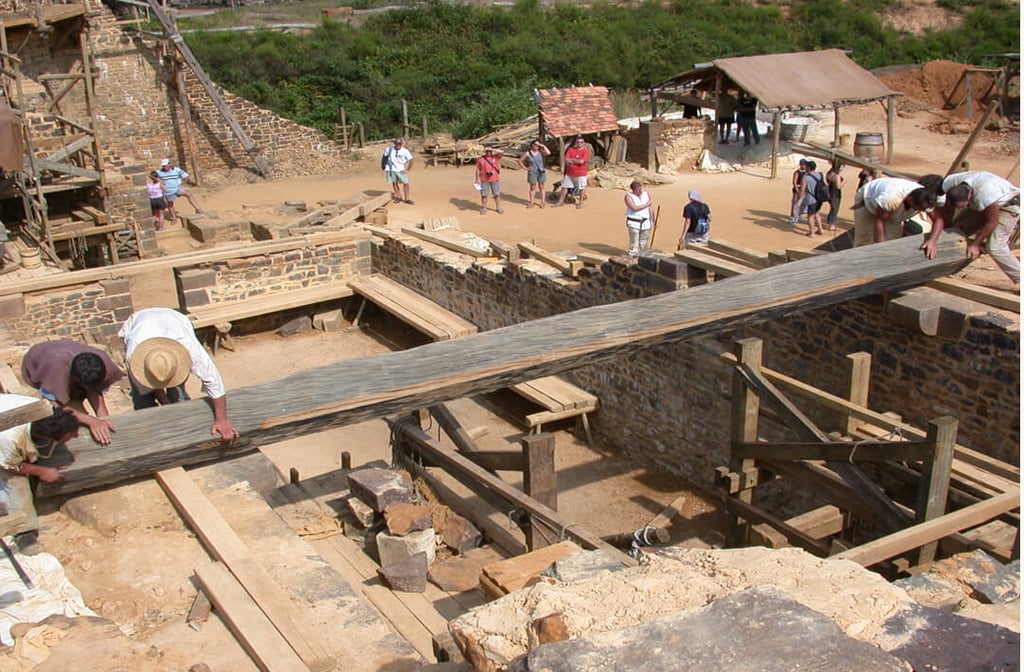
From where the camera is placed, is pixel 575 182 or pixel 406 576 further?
pixel 575 182

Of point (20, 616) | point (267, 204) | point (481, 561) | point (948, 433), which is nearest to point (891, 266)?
Result: point (948, 433)

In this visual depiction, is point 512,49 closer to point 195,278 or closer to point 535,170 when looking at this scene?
point 535,170

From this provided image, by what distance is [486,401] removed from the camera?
11.0 meters

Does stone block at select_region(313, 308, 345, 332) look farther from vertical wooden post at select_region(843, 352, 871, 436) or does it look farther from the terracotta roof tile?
vertical wooden post at select_region(843, 352, 871, 436)

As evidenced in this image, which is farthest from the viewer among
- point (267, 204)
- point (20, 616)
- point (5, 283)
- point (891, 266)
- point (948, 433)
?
point (267, 204)

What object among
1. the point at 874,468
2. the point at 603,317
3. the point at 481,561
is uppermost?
the point at 603,317

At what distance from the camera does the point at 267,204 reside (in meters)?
18.3

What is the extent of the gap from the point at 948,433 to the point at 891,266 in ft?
6.82

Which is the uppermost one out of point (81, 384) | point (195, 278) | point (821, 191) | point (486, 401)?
point (81, 384)

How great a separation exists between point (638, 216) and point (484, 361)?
19.6 feet

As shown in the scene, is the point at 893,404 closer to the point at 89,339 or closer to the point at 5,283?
the point at 89,339

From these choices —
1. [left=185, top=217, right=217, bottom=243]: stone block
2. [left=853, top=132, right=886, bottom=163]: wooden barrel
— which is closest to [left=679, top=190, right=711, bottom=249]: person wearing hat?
[left=853, top=132, right=886, bottom=163]: wooden barrel

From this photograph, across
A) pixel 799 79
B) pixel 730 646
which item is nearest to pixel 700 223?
pixel 799 79

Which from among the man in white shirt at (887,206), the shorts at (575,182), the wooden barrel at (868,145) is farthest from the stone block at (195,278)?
the wooden barrel at (868,145)
